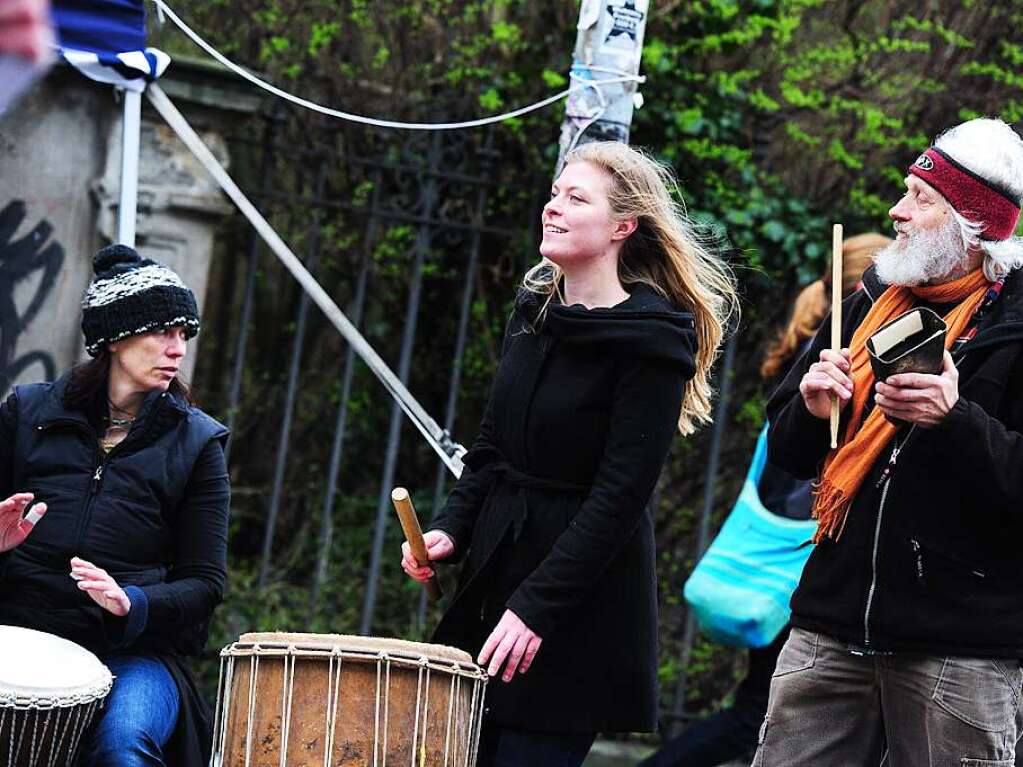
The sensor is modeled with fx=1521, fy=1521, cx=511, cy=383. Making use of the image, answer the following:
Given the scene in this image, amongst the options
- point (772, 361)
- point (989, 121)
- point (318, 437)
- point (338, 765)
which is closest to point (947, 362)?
point (989, 121)

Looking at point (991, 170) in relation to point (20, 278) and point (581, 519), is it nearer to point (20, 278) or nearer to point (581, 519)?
point (581, 519)

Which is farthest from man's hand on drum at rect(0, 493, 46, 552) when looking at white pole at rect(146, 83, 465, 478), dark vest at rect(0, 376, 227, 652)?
white pole at rect(146, 83, 465, 478)

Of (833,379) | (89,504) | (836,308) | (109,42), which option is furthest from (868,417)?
(109,42)

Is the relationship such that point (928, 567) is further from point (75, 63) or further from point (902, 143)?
point (902, 143)

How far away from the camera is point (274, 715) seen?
3.20m

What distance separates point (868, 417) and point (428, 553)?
1055 millimetres

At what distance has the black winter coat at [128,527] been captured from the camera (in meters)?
3.74

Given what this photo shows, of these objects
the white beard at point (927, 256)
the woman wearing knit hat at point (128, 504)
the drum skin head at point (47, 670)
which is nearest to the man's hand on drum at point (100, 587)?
the woman wearing knit hat at point (128, 504)

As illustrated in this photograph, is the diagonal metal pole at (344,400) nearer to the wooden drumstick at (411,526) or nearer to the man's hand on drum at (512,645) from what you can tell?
the wooden drumstick at (411,526)

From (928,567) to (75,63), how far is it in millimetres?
3027

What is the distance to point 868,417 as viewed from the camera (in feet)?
11.1

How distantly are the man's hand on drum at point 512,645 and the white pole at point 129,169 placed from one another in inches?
80.3

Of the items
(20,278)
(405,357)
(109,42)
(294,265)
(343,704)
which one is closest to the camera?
(343,704)

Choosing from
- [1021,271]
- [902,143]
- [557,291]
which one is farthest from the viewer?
[902,143]
